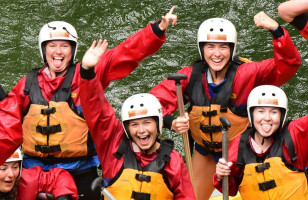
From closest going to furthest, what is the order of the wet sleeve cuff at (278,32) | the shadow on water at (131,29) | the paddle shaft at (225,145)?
the paddle shaft at (225,145), the wet sleeve cuff at (278,32), the shadow on water at (131,29)

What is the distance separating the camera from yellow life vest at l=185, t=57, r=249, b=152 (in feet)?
22.0

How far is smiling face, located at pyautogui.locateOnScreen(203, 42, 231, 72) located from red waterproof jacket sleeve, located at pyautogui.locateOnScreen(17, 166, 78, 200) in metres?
1.35

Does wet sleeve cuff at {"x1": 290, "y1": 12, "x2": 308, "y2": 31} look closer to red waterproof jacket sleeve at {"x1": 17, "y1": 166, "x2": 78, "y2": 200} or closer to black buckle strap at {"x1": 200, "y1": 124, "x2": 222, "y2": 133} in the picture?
black buckle strap at {"x1": 200, "y1": 124, "x2": 222, "y2": 133}

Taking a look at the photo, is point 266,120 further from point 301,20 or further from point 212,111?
point 301,20

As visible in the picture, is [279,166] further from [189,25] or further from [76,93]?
[189,25]

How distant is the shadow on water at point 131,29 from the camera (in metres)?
11.1

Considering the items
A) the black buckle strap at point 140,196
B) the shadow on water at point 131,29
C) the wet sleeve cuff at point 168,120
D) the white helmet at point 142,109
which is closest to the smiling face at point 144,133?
the white helmet at point 142,109

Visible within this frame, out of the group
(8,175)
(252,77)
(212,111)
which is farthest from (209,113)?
(8,175)

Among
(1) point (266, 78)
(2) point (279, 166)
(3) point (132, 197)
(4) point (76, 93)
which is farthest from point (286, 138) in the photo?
(4) point (76, 93)

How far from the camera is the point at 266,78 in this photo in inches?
262

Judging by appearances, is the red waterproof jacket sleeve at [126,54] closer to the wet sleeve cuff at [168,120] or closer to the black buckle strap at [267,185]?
the wet sleeve cuff at [168,120]

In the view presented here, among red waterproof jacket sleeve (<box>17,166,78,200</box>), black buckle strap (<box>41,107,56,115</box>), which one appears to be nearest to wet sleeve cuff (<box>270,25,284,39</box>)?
black buckle strap (<box>41,107,56,115</box>)

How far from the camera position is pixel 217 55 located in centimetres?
667

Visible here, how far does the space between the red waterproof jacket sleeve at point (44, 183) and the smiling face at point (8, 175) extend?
0.10m
